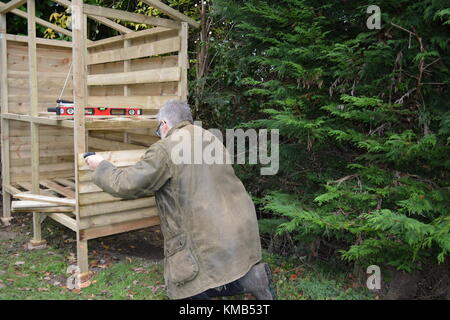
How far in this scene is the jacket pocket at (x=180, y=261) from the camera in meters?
3.01

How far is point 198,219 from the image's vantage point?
299cm

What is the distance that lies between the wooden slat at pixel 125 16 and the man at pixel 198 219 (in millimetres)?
1428

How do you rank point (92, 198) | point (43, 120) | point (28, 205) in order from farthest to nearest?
1. point (43, 120)
2. point (92, 198)
3. point (28, 205)

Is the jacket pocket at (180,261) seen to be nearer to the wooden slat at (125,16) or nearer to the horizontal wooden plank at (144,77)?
the horizontal wooden plank at (144,77)

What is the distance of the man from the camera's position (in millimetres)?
2979

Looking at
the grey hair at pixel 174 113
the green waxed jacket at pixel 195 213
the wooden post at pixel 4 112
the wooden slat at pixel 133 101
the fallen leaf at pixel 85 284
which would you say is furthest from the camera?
the wooden post at pixel 4 112

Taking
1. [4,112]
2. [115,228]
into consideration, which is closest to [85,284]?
[115,228]

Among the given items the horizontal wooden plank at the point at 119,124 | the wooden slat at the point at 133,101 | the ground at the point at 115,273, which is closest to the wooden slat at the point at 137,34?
the wooden slat at the point at 133,101

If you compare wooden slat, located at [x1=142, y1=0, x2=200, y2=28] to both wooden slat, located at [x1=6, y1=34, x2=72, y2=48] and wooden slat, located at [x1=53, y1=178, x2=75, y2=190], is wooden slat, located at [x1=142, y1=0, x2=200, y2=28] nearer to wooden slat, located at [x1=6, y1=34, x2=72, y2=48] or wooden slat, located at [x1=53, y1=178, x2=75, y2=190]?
wooden slat, located at [x1=6, y1=34, x2=72, y2=48]

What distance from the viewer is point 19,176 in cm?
591

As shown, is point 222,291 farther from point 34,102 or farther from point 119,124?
point 34,102

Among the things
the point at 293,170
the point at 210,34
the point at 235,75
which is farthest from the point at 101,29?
the point at 293,170

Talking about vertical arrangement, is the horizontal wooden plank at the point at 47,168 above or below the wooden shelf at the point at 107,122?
below

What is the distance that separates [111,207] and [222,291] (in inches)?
58.2
